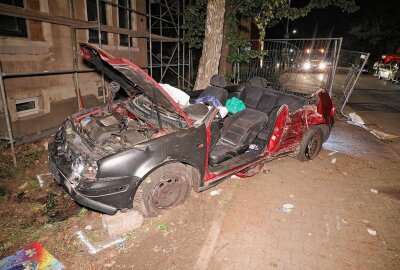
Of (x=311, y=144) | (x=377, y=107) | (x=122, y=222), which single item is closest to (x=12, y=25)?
(x=122, y=222)

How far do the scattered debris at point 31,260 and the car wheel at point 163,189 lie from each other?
1041mm

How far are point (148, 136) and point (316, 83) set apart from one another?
7.96 m

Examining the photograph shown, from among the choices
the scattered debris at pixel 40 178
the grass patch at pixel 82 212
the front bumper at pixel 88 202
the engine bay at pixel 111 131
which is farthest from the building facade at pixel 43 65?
the front bumper at pixel 88 202

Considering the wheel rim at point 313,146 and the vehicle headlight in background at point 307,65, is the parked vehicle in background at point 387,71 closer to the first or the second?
the vehicle headlight in background at point 307,65

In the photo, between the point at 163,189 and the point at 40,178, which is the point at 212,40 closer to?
the point at 163,189

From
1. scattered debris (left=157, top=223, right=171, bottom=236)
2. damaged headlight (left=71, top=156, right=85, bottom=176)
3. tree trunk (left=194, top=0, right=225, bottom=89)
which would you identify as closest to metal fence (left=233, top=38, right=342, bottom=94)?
tree trunk (left=194, top=0, right=225, bottom=89)

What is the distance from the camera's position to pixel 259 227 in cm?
354

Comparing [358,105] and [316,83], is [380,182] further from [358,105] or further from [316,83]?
[358,105]

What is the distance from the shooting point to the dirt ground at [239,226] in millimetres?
3000

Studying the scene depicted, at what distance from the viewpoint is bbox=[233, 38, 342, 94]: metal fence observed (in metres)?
9.06

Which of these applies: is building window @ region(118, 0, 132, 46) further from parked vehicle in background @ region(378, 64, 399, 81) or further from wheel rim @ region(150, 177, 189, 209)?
parked vehicle in background @ region(378, 64, 399, 81)

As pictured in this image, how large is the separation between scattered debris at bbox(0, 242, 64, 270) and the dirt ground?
8cm

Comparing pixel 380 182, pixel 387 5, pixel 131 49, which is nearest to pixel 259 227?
pixel 380 182

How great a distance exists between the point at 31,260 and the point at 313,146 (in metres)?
5.24
